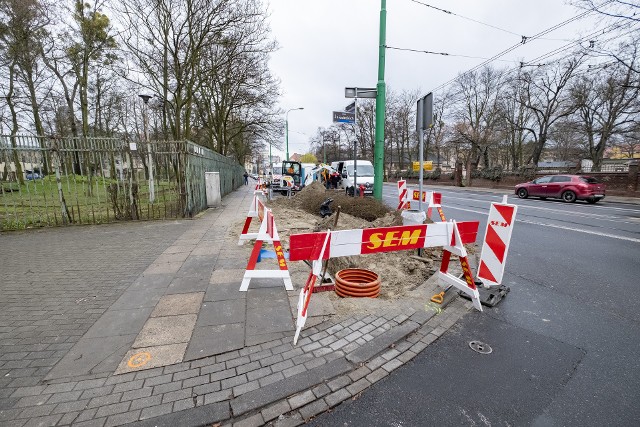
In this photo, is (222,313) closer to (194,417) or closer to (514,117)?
(194,417)

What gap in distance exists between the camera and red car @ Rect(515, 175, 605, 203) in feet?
53.4

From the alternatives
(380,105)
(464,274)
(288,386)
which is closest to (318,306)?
(288,386)

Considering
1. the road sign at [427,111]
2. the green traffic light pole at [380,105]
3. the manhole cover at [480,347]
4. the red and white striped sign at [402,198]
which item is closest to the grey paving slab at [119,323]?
the manhole cover at [480,347]

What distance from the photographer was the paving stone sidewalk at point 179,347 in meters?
2.17

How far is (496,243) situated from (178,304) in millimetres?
4321

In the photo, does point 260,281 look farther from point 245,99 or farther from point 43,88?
point 43,88

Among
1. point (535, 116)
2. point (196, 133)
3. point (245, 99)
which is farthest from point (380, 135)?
point (535, 116)

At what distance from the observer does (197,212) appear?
1081 centimetres

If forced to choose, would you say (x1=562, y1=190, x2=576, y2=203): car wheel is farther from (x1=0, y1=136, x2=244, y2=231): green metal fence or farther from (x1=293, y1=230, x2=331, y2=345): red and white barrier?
(x1=0, y1=136, x2=244, y2=231): green metal fence

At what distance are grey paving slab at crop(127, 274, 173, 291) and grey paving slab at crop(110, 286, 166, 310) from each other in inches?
4.0

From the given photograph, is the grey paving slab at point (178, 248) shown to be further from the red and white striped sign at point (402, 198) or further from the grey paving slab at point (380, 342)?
the red and white striped sign at point (402, 198)

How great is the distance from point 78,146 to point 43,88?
57.4ft

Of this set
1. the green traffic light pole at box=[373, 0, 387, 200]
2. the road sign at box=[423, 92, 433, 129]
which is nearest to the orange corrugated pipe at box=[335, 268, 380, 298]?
the road sign at box=[423, 92, 433, 129]

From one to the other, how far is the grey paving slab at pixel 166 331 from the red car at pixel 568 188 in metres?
20.9
